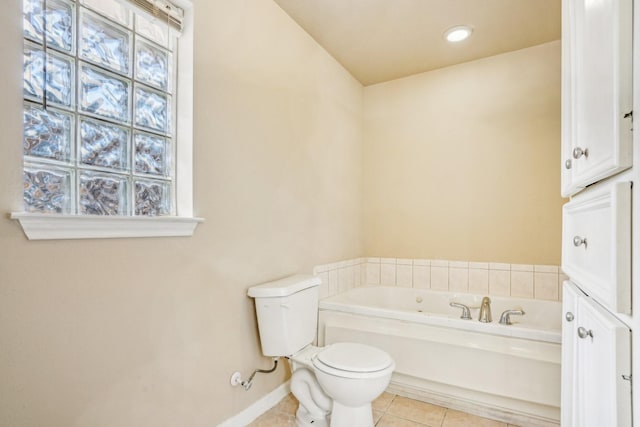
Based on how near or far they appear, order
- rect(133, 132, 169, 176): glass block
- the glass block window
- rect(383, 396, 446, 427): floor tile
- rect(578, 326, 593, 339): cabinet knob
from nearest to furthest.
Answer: rect(578, 326, 593, 339): cabinet knob < the glass block window < rect(133, 132, 169, 176): glass block < rect(383, 396, 446, 427): floor tile

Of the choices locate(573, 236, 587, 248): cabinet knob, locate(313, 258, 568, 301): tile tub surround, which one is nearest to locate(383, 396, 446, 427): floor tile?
locate(313, 258, 568, 301): tile tub surround

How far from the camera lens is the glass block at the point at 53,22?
47.5 inches

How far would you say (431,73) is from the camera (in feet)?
10.2

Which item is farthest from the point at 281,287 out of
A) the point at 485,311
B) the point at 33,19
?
the point at 485,311

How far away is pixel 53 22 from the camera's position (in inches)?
50.5

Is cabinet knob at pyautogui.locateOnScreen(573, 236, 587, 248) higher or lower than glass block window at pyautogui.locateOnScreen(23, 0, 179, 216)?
lower

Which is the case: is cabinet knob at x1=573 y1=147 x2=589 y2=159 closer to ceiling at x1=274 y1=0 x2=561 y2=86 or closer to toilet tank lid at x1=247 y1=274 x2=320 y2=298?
toilet tank lid at x1=247 y1=274 x2=320 y2=298

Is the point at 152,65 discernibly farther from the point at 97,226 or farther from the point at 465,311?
the point at 465,311

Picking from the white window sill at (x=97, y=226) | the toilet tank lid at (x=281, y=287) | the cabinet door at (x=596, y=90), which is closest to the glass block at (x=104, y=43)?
the white window sill at (x=97, y=226)

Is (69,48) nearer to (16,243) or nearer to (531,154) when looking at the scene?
(16,243)

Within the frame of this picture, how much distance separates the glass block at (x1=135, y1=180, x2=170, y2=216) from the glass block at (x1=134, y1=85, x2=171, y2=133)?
10.3 inches

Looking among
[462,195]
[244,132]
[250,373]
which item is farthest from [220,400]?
[462,195]

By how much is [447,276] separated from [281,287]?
1717 mm

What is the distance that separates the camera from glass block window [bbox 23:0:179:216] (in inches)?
48.4
